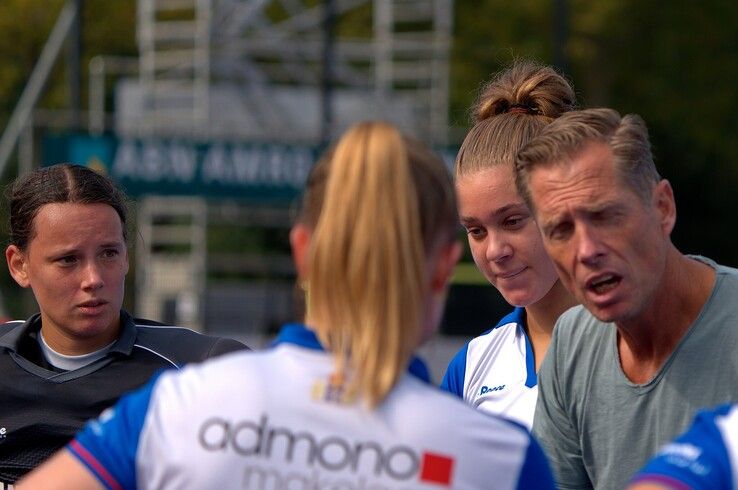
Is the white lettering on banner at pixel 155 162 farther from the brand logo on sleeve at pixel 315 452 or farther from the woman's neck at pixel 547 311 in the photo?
the brand logo on sleeve at pixel 315 452

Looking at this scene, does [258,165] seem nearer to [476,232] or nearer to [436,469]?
[476,232]

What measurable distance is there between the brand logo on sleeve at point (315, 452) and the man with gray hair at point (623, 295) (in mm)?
798

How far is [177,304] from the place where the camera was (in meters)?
17.6

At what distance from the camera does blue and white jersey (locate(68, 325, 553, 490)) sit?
7.83ft

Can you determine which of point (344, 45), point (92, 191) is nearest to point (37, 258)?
point (92, 191)

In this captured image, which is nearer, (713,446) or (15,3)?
(713,446)

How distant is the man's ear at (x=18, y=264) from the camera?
14.5 feet

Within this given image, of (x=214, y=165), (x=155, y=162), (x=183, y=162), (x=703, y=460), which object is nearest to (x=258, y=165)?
(x=214, y=165)

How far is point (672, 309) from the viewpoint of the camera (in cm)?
320

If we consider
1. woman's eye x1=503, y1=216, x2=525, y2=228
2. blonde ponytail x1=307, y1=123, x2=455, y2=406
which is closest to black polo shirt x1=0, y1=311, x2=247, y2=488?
woman's eye x1=503, y1=216, x2=525, y2=228

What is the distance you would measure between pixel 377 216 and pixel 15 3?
82.8 ft

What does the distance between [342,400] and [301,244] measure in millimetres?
296

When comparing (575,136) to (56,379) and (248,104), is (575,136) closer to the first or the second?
(56,379)

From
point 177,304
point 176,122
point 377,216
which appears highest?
point 377,216
